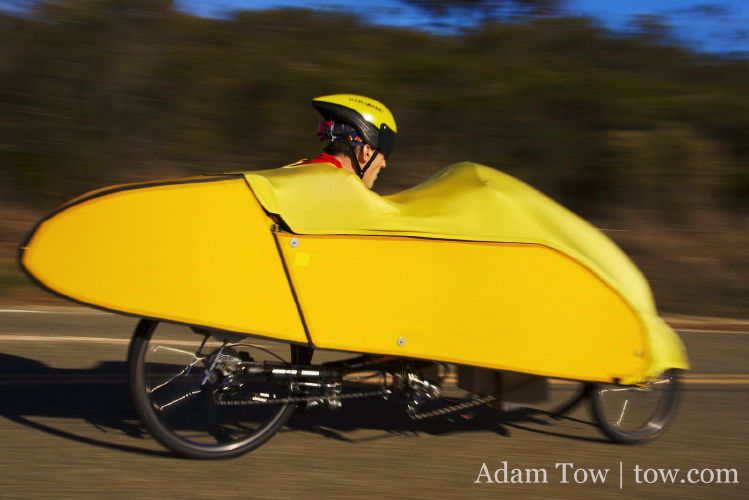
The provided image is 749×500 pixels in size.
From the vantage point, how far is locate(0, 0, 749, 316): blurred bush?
11.9 meters

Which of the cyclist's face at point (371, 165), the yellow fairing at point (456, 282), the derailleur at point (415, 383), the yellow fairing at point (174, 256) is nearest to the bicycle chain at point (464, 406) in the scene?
the derailleur at point (415, 383)

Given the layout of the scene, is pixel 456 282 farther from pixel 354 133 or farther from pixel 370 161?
pixel 354 133

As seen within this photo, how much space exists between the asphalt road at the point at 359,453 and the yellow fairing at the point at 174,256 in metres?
0.72

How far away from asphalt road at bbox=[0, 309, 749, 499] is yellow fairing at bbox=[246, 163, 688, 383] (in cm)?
58

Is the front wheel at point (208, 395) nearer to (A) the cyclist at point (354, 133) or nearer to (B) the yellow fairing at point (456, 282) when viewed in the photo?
(B) the yellow fairing at point (456, 282)

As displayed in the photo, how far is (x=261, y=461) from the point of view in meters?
3.98

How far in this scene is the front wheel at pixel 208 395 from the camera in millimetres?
3924

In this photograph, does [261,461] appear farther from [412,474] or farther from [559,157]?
[559,157]

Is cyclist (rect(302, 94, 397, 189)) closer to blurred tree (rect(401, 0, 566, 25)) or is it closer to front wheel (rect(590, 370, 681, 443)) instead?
front wheel (rect(590, 370, 681, 443))

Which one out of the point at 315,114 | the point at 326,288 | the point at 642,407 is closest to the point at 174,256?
the point at 326,288

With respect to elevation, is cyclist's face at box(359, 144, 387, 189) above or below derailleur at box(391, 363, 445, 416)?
above

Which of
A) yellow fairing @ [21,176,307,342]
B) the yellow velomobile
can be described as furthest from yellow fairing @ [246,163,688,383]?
yellow fairing @ [21,176,307,342]

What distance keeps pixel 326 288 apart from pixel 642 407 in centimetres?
215

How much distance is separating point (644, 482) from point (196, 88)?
10819mm
